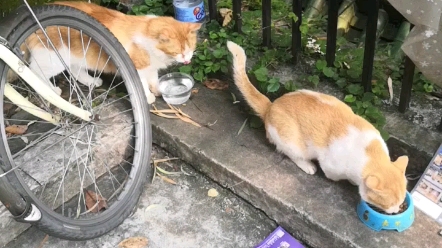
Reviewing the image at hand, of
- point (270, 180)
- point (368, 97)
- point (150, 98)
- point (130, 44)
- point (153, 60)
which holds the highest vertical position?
point (130, 44)

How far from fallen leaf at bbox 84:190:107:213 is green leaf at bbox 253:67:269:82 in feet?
3.43

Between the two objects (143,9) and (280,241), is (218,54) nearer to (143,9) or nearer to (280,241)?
(143,9)

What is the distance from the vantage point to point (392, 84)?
2.71 metres

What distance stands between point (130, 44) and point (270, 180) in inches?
42.9

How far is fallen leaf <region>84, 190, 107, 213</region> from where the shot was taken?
2596 mm

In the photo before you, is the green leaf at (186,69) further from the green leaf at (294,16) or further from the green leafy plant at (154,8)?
the green leaf at (294,16)

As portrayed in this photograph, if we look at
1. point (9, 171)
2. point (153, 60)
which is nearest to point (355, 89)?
point (153, 60)

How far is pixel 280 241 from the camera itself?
2365mm

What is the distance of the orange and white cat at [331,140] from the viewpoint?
2057mm

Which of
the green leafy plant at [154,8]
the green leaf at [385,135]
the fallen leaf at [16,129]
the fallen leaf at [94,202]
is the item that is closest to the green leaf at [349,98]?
the green leaf at [385,135]

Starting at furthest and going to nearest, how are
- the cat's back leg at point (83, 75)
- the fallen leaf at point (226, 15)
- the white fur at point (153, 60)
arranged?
1. the fallen leaf at point (226, 15)
2. the cat's back leg at point (83, 75)
3. the white fur at point (153, 60)

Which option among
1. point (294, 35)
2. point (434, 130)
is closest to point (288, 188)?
point (434, 130)

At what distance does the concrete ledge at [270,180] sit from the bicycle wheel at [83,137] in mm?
229

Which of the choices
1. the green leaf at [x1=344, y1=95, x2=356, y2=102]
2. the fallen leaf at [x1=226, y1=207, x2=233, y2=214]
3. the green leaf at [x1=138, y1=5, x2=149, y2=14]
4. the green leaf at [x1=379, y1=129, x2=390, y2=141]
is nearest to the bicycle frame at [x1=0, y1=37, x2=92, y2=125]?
the fallen leaf at [x1=226, y1=207, x2=233, y2=214]
